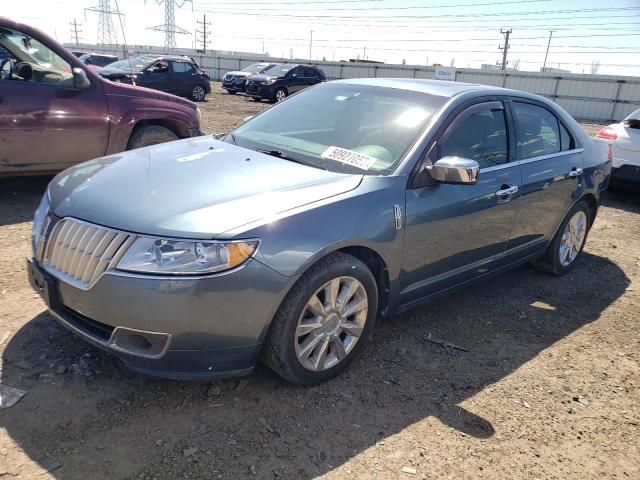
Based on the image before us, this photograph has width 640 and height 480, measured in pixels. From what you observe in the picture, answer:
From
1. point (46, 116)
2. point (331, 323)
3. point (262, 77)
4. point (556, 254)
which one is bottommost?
point (556, 254)

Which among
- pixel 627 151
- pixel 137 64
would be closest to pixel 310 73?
pixel 137 64

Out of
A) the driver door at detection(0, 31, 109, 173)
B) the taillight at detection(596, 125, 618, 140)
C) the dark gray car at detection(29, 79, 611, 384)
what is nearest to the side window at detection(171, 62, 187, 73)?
the driver door at detection(0, 31, 109, 173)

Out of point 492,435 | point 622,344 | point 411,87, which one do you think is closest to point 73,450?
point 492,435

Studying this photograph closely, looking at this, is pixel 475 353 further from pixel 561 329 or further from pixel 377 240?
pixel 377 240

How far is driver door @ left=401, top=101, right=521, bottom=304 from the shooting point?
3.15m

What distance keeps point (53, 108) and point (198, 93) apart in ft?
49.7

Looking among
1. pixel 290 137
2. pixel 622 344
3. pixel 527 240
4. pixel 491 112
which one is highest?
pixel 491 112

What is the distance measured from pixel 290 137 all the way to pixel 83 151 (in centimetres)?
307

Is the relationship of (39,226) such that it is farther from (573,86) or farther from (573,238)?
(573,86)

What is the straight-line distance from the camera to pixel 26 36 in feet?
17.0

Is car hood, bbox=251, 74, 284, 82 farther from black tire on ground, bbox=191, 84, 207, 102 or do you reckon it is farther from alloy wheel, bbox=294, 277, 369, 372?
alloy wheel, bbox=294, 277, 369, 372

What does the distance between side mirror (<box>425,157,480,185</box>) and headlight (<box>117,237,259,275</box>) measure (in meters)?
1.35

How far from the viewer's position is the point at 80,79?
5.32 meters

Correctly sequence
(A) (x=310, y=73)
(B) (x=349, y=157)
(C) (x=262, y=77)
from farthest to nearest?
(A) (x=310, y=73) < (C) (x=262, y=77) < (B) (x=349, y=157)
